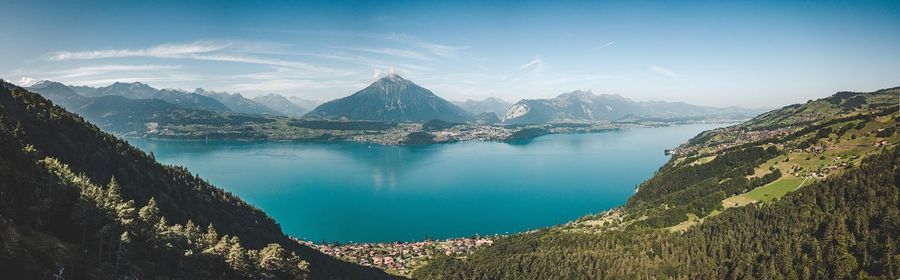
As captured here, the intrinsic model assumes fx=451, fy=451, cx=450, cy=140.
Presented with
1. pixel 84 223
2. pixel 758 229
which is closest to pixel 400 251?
pixel 758 229

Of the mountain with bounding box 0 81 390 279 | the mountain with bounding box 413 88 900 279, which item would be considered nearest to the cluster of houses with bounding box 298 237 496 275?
the mountain with bounding box 413 88 900 279

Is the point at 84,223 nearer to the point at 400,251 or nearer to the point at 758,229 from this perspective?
the point at 400,251

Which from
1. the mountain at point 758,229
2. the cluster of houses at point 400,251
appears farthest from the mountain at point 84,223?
the mountain at point 758,229

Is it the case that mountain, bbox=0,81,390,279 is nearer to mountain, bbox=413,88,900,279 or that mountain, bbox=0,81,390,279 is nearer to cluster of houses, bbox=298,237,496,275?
cluster of houses, bbox=298,237,496,275

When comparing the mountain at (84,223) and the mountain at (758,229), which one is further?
the mountain at (758,229)

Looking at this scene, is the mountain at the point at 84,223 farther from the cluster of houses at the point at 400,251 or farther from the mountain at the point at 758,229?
the mountain at the point at 758,229

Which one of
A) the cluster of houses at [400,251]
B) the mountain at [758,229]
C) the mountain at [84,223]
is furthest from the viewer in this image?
the cluster of houses at [400,251]
